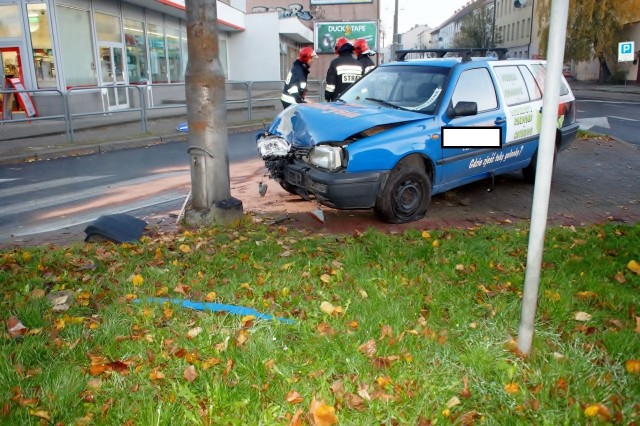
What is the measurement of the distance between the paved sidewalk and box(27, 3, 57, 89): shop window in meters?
3.84

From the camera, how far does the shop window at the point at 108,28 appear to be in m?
20.0

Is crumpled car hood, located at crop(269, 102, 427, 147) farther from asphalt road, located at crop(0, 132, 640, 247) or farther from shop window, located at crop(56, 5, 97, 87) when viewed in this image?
shop window, located at crop(56, 5, 97, 87)

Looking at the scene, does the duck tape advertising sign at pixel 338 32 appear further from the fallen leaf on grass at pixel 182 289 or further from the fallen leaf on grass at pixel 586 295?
the fallen leaf on grass at pixel 586 295

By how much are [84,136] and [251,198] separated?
8483 mm

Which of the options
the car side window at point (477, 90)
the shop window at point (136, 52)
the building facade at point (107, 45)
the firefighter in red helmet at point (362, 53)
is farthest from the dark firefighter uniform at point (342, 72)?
the shop window at point (136, 52)

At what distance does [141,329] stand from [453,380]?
185 cm

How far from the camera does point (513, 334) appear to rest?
3143mm

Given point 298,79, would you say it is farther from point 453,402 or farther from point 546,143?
point 453,402

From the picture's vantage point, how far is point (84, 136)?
1405 centimetres

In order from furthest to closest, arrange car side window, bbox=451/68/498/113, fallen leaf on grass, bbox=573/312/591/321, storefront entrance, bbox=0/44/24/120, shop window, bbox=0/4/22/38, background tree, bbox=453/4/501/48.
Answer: background tree, bbox=453/4/501/48, storefront entrance, bbox=0/44/24/120, shop window, bbox=0/4/22/38, car side window, bbox=451/68/498/113, fallen leaf on grass, bbox=573/312/591/321

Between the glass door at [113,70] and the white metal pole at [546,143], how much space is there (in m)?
18.1

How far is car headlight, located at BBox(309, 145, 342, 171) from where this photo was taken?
5.47 meters

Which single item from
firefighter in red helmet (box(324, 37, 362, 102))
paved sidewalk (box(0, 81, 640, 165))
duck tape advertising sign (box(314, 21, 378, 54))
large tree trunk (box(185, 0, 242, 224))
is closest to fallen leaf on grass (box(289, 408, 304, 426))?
large tree trunk (box(185, 0, 242, 224))

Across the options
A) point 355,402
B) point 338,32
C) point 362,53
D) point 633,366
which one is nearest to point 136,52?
point 362,53
